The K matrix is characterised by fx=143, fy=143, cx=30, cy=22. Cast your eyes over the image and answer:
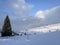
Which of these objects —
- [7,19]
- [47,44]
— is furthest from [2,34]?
[47,44]

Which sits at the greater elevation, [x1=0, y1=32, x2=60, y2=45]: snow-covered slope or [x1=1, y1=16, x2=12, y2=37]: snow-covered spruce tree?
[x1=1, y1=16, x2=12, y2=37]: snow-covered spruce tree

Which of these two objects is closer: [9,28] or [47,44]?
[47,44]

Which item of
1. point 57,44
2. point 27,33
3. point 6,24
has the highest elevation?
point 6,24

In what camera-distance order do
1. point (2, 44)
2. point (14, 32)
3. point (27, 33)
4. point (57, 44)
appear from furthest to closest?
point (14, 32), point (27, 33), point (2, 44), point (57, 44)

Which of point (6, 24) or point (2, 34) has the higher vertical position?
point (6, 24)

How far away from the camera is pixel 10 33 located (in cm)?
2820

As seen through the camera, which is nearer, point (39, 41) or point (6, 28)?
point (39, 41)

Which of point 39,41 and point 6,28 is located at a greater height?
point 6,28

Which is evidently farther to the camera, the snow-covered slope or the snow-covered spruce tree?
the snow-covered spruce tree

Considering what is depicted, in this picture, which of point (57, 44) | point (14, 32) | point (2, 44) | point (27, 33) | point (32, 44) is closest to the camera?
point (57, 44)

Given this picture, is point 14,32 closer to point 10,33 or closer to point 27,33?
point 10,33

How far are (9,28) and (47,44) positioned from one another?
12.2m

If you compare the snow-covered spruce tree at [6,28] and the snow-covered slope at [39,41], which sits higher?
the snow-covered spruce tree at [6,28]

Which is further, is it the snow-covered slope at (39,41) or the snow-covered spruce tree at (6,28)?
the snow-covered spruce tree at (6,28)
